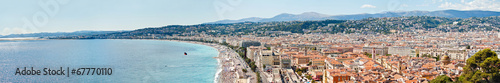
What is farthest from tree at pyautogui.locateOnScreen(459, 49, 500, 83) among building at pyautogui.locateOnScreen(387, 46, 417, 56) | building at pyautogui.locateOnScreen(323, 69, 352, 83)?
building at pyautogui.locateOnScreen(387, 46, 417, 56)

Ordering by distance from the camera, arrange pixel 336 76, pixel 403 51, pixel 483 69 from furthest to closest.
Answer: pixel 403 51
pixel 336 76
pixel 483 69

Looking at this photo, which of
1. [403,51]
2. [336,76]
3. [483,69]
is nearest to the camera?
[483,69]

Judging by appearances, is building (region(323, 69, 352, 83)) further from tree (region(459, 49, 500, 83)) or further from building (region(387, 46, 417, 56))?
building (region(387, 46, 417, 56))

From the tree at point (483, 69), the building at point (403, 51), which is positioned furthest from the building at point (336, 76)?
the building at point (403, 51)

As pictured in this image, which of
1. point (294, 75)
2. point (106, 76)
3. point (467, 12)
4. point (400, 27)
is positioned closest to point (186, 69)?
point (106, 76)

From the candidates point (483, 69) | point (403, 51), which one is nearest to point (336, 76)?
point (483, 69)

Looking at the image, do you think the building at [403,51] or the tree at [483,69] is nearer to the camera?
the tree at [483,69]

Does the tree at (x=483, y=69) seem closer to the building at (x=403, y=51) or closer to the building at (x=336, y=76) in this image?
the building at (x=336, y=76)

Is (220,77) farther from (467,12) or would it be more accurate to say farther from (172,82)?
(467,12)

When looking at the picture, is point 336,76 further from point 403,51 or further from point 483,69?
point 403,51
